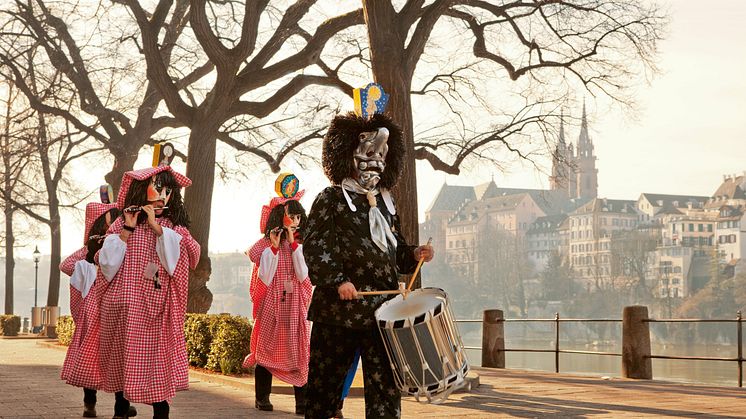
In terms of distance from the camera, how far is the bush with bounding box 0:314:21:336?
3116 cm

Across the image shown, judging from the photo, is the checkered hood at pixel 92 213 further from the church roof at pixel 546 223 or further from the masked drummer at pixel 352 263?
the church roof at pixel 546 223

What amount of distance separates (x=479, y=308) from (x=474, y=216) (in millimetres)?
23674

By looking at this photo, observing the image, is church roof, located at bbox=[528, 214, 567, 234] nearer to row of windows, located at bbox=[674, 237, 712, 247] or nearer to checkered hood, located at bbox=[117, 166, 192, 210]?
row of windows, located at bbox=[674, 237, 712, 247]

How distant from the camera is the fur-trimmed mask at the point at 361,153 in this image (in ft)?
17.3

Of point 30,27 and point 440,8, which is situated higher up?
point 30,27

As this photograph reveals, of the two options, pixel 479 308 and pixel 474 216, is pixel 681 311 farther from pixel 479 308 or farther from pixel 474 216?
pixel 474 216

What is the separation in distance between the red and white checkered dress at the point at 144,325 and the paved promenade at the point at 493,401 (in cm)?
148

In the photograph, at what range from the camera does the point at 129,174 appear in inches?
269

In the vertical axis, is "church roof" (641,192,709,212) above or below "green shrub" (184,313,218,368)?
above

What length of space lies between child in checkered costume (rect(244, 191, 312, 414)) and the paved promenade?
0.36m

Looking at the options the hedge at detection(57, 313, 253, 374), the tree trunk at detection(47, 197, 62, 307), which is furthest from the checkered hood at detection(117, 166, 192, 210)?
the tree trunk at detection(47, 197, 62, 307)

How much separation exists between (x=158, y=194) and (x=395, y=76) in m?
5.64

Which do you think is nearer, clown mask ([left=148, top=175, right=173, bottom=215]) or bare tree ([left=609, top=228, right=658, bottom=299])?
clown mask ([left=148, top=175, right=173, bottom=215])

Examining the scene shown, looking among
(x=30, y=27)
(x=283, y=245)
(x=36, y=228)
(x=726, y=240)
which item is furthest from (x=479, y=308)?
(x=283, y=245)
